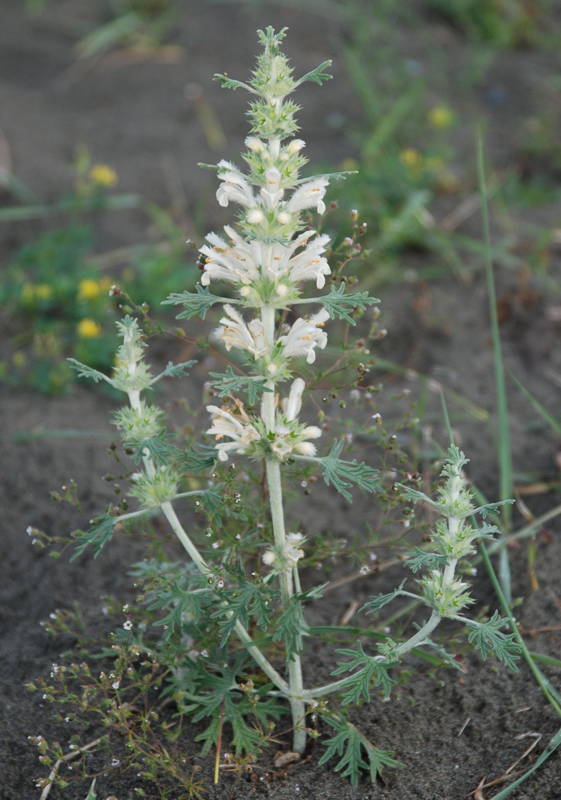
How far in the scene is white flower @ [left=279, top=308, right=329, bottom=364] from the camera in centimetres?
179

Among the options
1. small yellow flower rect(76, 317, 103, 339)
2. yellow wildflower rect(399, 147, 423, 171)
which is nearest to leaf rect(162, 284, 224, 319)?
small yellow flower rect(76, 317, 103, 339)

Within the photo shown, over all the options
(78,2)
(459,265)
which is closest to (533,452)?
(459,265)

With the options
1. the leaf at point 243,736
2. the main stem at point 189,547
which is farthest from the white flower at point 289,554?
the leaf at point 243,736

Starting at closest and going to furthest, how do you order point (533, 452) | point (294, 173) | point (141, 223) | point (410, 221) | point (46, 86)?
point (294, 173) → point (533, 452) → point (410, 221) → point (141, 223) → point (46, 86)

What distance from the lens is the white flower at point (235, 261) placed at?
5.81 feet

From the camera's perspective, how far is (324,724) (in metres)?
2.27

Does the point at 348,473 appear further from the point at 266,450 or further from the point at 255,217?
the point at 255,217

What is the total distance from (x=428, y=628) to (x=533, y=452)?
62.9 inches

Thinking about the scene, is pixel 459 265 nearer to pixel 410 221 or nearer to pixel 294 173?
pixel 410 221

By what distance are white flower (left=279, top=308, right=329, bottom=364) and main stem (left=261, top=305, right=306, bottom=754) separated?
0.04m

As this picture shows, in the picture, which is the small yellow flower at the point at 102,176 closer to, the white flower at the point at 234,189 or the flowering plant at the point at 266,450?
the flowering plant at the point at 266,450

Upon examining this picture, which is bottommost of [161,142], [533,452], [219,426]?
[533,452]

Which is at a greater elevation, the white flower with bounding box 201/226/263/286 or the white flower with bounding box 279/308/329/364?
the white flower with bounding box 201/226/263/286

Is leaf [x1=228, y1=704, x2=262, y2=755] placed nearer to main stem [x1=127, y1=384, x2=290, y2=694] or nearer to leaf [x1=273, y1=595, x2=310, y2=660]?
main stem [x1=127, y1=384, x2=290, y2=694]
